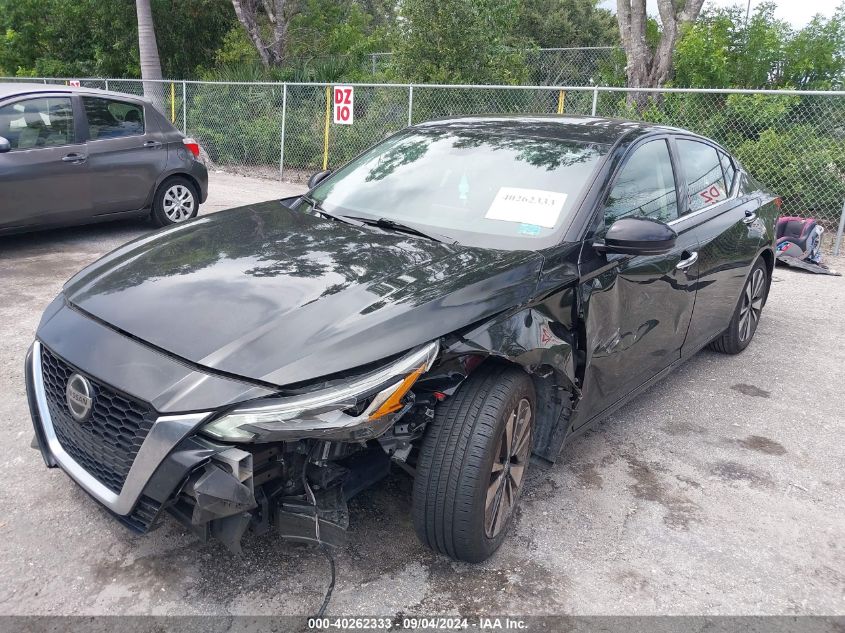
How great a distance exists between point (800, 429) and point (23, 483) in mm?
4025

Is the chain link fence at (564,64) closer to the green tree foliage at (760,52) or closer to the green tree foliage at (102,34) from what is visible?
the green tree foliage at (102,34)

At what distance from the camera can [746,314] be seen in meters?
5.27

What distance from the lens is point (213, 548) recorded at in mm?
2762

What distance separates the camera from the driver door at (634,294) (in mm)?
3207

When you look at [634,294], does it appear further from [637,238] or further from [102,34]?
[102,34]

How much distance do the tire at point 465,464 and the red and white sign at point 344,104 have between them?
1000 centimetres

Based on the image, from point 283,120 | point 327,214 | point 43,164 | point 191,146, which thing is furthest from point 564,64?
point 327,214

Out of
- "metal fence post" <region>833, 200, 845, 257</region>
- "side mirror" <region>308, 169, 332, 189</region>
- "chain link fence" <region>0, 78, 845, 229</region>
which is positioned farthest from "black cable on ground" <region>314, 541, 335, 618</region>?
"metal fence post" <region>833, 200, 845, 257</region>

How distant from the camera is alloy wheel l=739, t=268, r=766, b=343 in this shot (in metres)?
5.18

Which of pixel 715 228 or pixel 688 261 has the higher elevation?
pixel 715 228

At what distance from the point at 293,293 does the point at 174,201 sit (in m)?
6.27

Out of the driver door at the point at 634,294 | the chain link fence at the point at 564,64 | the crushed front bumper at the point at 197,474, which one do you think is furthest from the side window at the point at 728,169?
the chain link fence at the point at 564,64

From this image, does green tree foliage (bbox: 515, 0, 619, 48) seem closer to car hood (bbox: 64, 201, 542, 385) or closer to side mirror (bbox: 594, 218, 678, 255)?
side mirror (bbox: 594, 218, 678, 255)

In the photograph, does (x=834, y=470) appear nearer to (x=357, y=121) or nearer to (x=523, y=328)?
(x=523, y=328)
